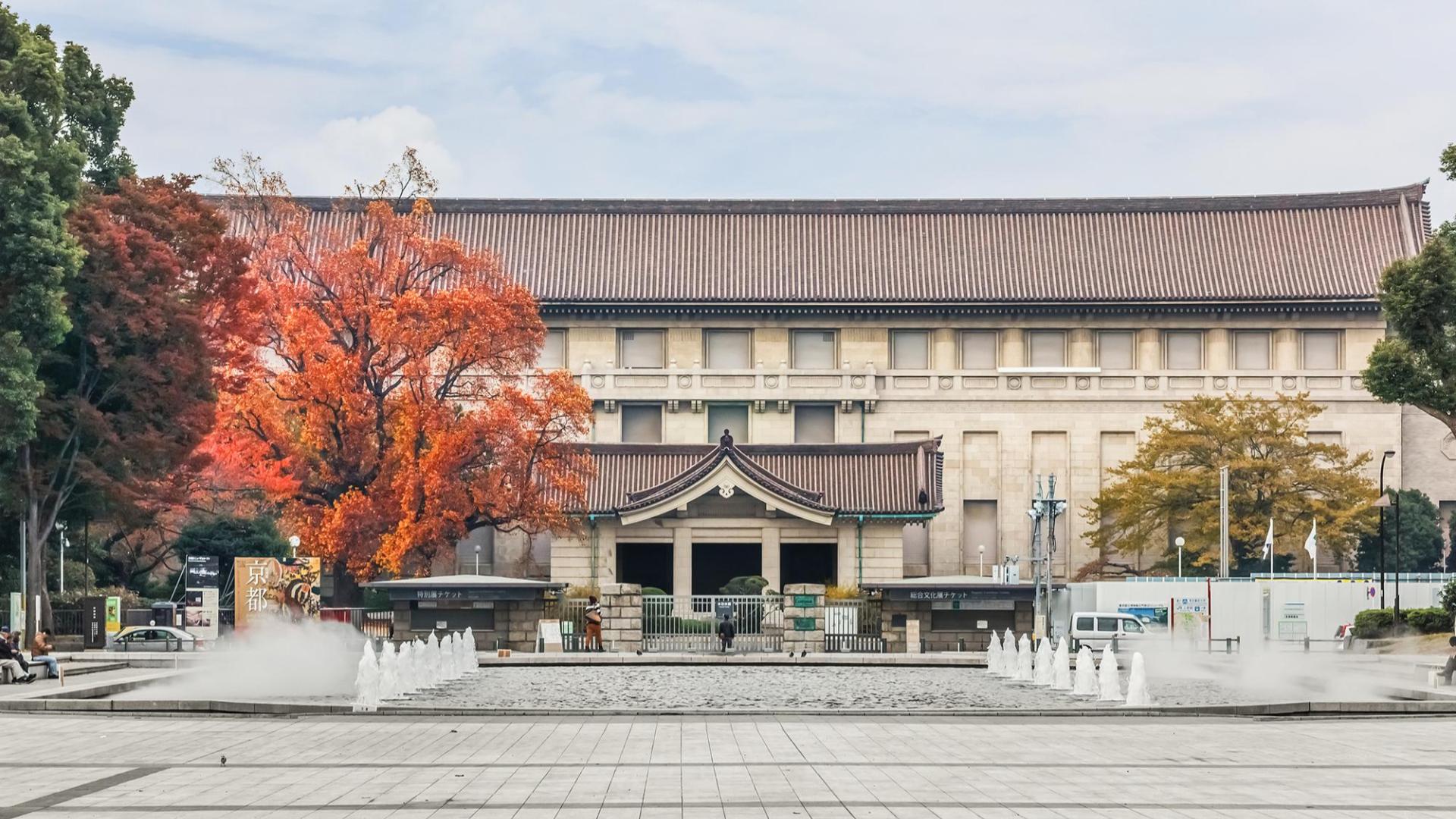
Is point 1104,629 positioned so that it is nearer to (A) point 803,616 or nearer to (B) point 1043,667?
(A) point 803,616

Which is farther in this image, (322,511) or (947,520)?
(947,520)

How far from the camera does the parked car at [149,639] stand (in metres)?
49.4

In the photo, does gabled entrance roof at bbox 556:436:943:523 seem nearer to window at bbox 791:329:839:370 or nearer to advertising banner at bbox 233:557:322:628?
window at bbox 791:329:839:370

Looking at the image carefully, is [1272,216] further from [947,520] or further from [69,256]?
[69,256]

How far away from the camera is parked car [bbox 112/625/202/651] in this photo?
162 feet

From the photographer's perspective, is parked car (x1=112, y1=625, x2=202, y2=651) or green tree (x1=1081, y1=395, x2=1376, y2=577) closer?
parked car (x1=112, y1=625, x2=202, y2=651)

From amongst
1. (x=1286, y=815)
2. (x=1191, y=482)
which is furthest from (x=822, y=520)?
(x=1286, y=815)

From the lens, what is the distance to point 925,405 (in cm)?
8388

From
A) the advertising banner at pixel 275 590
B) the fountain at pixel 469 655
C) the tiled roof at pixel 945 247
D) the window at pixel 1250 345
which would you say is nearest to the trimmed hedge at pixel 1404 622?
the fountain at pixel 469 655

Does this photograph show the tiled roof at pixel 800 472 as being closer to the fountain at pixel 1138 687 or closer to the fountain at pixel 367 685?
the fountain at pixel 1138 687

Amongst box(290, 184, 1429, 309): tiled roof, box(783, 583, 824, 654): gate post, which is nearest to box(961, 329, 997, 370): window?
box(290, 184, 1429, 309): tiled roof

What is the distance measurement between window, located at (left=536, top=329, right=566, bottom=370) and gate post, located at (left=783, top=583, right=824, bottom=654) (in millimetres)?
33837

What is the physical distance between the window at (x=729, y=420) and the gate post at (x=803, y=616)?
31.2m

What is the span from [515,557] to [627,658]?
1264 inches
